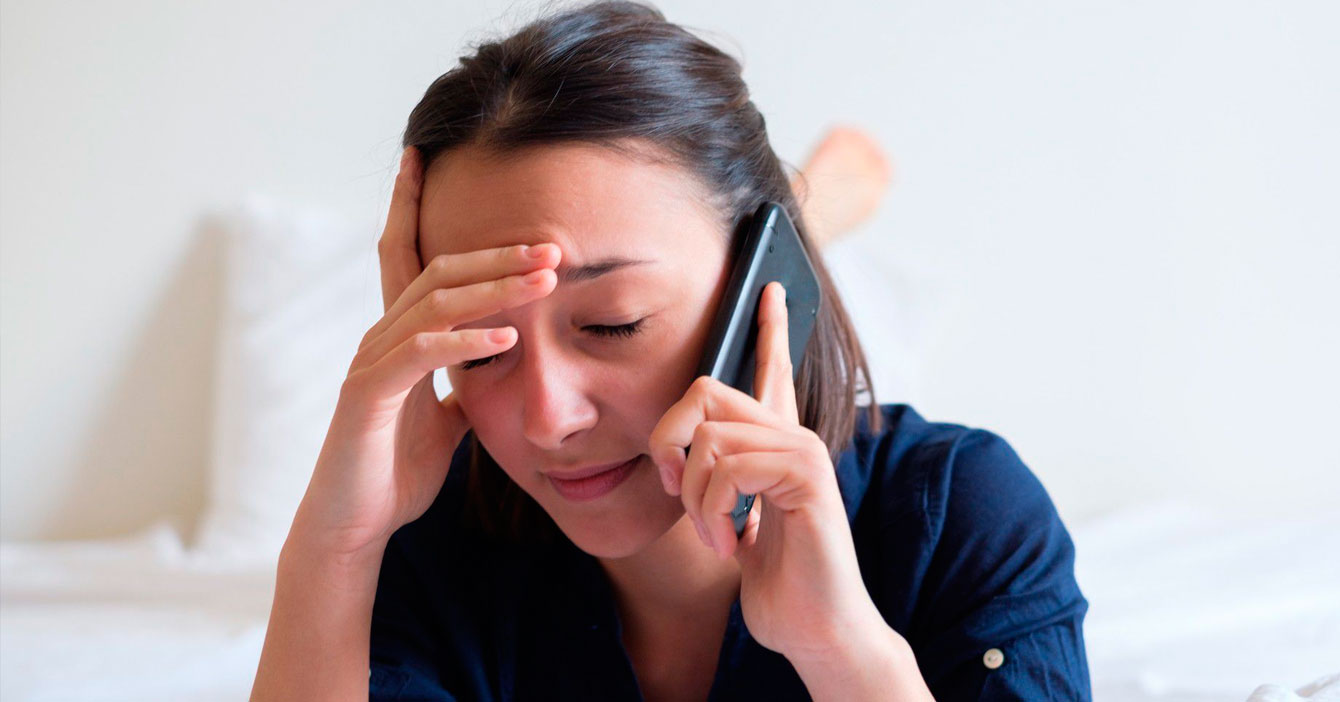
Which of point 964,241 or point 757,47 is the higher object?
point 757,47

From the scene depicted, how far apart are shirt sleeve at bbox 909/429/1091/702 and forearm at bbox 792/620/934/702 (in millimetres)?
116

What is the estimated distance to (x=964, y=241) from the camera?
6.77 feet

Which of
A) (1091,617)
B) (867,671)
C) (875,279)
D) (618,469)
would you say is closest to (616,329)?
(618,469)

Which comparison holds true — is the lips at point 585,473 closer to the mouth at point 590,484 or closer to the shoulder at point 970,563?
the mouth at point 590,484

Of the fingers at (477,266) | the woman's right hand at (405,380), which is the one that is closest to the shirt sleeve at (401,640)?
the woman's right hand at (405,380)

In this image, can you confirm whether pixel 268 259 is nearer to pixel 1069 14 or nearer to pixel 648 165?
pixel 648 165

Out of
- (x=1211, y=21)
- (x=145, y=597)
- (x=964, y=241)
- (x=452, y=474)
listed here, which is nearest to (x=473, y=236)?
(x=452, y=474)

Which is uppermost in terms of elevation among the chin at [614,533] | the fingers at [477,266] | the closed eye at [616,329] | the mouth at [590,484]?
the fingers at [477,266]

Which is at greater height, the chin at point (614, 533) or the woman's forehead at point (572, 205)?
the woman's forehead at point (572, 205)

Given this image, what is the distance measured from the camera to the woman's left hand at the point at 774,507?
30.8 inches

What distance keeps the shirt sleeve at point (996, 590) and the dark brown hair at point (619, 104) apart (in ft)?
0.45

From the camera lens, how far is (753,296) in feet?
3.08

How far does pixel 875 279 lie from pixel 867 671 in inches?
47.4

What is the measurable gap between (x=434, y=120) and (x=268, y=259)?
0.83 meters
